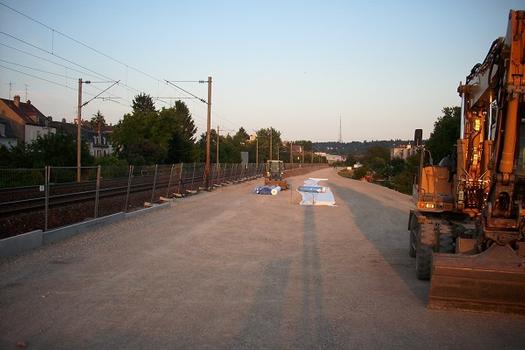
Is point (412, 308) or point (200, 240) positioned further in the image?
point (200, 240)

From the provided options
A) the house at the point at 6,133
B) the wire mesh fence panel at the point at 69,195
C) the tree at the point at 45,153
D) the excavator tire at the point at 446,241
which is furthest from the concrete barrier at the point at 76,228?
the house at the point at 6,133

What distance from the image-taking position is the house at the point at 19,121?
232 ft

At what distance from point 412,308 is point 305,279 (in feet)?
7.96

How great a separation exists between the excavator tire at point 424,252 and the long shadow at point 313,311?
172 centimetres

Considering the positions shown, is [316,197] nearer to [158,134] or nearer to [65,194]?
[65,194]

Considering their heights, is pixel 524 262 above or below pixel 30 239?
above

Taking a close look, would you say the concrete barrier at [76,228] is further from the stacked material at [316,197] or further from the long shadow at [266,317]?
the stacked material at [316,197]

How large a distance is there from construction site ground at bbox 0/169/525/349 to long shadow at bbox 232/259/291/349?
14 millimetres

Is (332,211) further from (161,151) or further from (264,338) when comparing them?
(161,151)

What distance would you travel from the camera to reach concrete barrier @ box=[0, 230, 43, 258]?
11407 mm

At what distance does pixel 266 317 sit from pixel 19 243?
23.4 feet

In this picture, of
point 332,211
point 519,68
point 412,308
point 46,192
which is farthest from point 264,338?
point 332,211

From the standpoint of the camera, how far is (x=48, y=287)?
28.4ft

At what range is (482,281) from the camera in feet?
23.7
